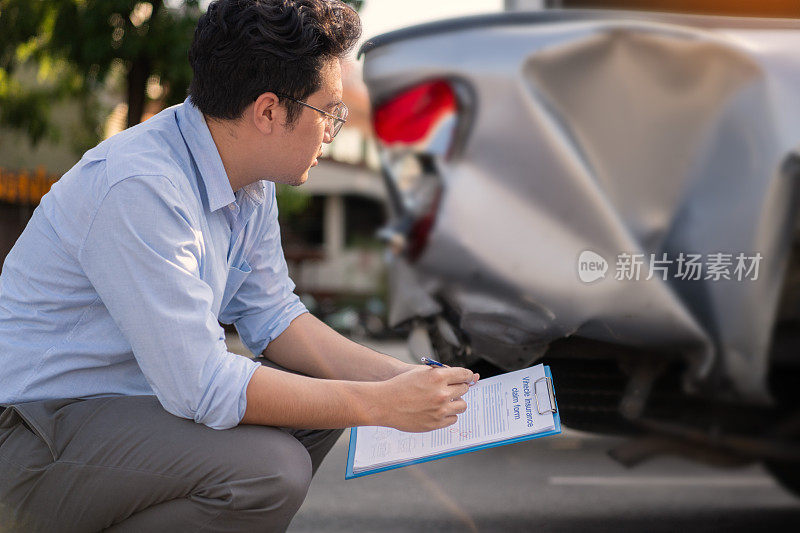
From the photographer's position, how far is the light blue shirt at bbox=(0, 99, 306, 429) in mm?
1230

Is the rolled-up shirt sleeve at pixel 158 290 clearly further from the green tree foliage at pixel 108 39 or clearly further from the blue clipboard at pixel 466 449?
the green tree foliage at pixel 108 39

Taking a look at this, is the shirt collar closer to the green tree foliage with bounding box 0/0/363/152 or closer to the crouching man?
the crouching man

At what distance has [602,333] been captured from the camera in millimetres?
1804

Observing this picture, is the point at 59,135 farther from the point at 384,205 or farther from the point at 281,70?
the point at 281,70

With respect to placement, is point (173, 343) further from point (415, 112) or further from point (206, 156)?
point (415, 112)

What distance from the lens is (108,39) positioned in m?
5.11

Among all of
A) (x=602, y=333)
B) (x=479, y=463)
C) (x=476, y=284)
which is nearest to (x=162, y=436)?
(x=476, y=284)

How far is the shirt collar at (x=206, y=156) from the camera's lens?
55.4 inches

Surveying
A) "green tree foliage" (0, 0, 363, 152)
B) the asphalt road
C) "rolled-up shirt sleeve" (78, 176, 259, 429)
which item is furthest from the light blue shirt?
"green tree foliage" (0, 0, 363, 152)

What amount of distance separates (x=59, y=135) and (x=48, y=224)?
19.3 feet

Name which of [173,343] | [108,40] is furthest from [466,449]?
[108,40]

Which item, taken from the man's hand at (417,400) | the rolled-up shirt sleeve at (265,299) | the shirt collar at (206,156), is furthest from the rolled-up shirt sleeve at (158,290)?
the rolled-up shirt sleeve at (265,299)

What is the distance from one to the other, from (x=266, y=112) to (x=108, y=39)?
164 inches

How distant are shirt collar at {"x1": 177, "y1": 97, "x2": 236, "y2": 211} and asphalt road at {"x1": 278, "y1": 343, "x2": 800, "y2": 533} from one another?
2.58 ft
